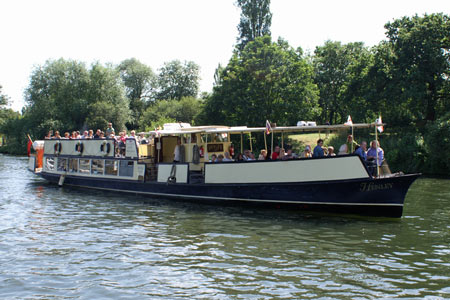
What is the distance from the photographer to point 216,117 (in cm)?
5653

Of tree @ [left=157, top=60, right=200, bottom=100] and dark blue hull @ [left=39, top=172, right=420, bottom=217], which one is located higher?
tree @ [left=157, top=60, right=200, bottom=100]

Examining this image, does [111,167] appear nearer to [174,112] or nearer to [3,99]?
[174,112]

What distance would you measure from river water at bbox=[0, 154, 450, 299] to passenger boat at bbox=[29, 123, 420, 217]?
76cm

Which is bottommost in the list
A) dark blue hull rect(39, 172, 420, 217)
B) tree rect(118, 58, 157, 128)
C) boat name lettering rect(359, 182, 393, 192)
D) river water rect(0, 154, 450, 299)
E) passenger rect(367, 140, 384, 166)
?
river water rect(0, 154, 450, 299)

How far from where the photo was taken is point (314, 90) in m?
51.7

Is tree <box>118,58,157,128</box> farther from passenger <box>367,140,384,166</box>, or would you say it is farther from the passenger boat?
passenger <box>367,140,384,166</box>

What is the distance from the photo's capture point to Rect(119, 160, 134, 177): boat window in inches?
959

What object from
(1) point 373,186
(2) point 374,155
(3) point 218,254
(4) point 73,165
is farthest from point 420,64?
(3) point 218,254

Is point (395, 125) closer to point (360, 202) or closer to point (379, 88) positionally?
point (379, 88)

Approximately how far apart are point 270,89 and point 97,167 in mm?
26510

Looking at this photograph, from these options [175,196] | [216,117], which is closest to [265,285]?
[175,196]

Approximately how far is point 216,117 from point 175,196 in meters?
35.2

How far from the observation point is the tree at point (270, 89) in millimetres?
48062

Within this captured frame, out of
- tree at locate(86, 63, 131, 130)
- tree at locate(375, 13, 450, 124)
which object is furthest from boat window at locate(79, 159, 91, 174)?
tree at locate(86, 63, 131, 130)
